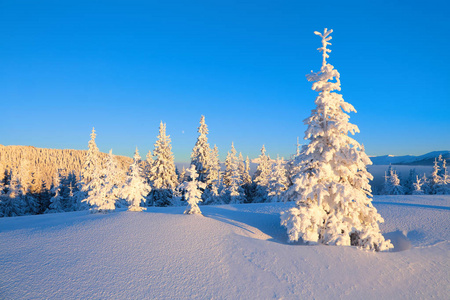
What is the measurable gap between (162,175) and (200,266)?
1090 inches

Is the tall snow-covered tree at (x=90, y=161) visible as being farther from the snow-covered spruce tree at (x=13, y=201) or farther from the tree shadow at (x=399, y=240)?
the tree shadow at (x=399, y=240)

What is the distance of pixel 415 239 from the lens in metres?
9.73

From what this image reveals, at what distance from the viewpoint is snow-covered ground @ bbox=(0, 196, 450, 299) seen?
5.83 metres

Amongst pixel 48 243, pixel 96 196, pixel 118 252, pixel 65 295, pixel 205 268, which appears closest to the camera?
pixel 65 295

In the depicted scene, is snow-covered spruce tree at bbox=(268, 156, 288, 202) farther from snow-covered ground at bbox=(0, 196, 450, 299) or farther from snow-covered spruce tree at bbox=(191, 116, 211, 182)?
snow-covered ground at bbox=(0, 196, 450, 299)

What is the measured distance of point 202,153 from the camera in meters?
35.6

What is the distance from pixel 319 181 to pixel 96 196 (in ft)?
52.8

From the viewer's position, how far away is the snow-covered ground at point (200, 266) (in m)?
5.83

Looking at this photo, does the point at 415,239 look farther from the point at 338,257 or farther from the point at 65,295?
the point at 65,295

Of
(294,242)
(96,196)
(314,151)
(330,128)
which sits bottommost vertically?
(294,242)

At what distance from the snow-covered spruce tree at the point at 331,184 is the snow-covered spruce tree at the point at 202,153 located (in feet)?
85.9

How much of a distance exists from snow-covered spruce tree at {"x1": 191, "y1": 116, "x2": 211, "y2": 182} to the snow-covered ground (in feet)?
82.7

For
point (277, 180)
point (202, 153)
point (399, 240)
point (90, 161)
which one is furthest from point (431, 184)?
point (90, 161)

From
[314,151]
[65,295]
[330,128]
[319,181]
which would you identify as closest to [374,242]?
[319,181]
